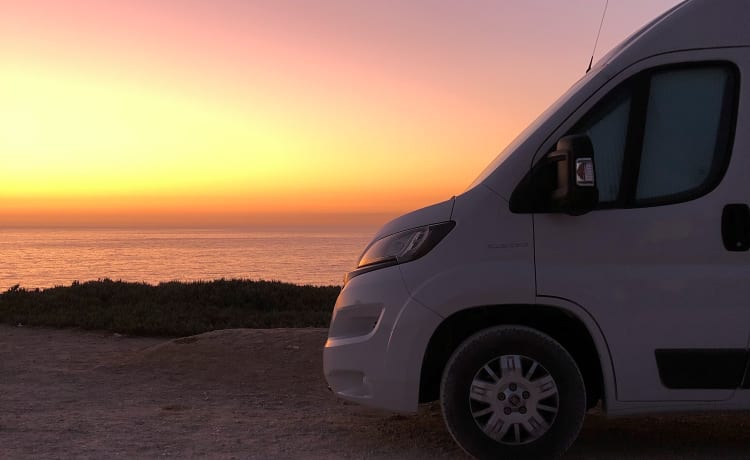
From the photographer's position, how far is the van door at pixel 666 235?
3936mm

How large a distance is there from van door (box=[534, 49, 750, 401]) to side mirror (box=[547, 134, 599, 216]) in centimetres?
21

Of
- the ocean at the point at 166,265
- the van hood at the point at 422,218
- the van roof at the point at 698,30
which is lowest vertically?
the ocean at the point at 166,265

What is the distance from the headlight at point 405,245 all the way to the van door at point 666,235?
0.61 m

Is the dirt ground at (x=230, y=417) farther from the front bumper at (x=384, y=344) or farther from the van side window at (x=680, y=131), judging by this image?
the van side window at (x=680, y=131)

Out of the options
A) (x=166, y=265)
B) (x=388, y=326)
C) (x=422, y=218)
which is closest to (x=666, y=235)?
(x=422, y=218)

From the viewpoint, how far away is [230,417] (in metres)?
5.88

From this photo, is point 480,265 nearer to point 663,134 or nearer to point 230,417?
point 663,134

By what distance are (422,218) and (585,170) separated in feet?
3.51

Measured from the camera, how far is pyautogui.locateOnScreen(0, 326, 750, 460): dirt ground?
465 cm

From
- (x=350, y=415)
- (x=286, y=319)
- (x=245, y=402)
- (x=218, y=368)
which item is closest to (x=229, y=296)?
(x=286, y=319)

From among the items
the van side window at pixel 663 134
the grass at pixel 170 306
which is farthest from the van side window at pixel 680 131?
the grass at pixel 170 306

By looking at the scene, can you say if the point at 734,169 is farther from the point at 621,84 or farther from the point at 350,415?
the point at 350,415

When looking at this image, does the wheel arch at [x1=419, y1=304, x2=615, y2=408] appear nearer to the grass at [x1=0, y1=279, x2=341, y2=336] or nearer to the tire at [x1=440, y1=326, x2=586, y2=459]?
the tire at [x1=440, y1=326, x2=586, y2=459]

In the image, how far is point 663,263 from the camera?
396cm
